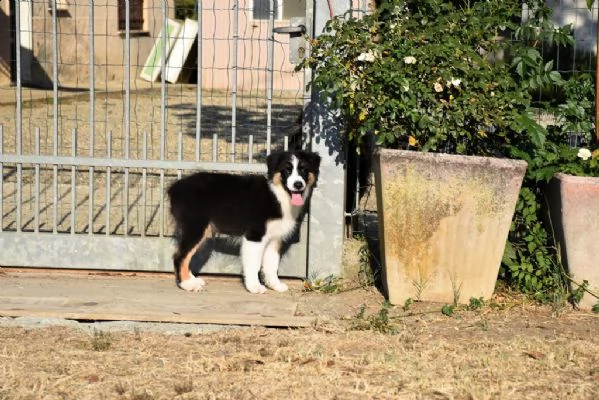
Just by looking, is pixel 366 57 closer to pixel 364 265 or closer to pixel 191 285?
pixel 364 265

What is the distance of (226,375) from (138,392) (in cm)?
51

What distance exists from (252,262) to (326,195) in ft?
2.48

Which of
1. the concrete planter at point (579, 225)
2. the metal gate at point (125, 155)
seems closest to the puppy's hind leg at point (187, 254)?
the metal gate at point (125, 155)

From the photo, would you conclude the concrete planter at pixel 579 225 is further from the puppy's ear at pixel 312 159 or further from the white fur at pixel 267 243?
the white fur at pixel 267 243

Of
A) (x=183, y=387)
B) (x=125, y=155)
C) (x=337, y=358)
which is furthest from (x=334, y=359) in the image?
(x=125, y=155)

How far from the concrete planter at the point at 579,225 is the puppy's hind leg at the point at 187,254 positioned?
256 centimetres

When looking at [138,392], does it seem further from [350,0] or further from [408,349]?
[350,0]

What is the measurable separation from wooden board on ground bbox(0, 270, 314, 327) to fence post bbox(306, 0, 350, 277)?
A: 438mm

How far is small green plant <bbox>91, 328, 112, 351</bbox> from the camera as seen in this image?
5336 mm

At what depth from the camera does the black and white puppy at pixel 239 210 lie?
683cm

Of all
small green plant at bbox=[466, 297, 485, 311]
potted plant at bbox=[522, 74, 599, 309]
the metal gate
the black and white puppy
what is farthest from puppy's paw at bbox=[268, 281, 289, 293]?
potted plant at bbox=[522, 74, 599, 309]

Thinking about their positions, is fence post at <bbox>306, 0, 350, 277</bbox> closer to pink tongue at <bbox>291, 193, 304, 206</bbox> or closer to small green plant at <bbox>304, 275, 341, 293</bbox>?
small green plant at <bbox>304, 275, 341, 293</bbox>

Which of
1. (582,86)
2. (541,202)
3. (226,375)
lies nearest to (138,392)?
(226,375)

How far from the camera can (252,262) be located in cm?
684
